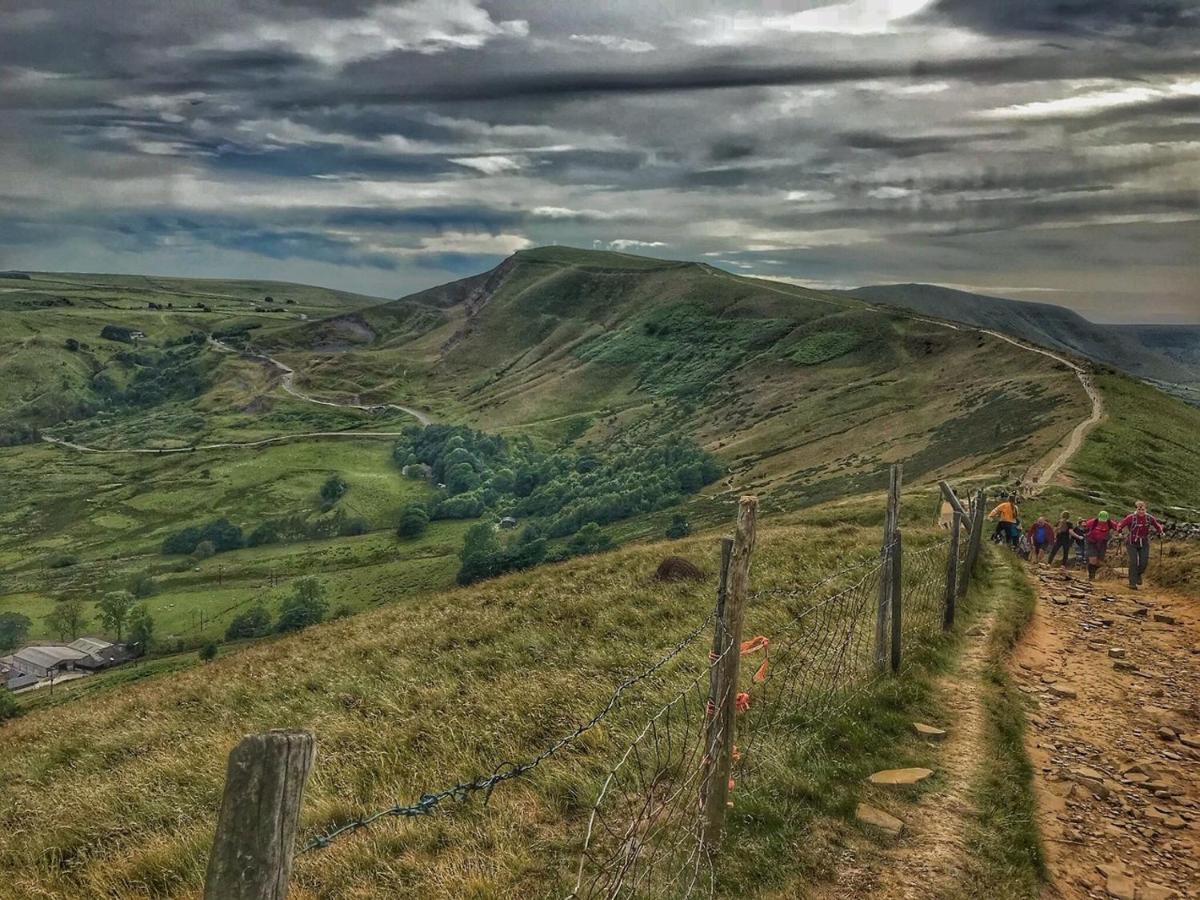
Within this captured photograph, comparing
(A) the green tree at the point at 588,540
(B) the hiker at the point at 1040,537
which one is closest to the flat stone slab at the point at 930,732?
(B) the hiker at the point at 1040,537

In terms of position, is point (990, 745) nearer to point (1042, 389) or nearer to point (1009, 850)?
point (1009, 850)

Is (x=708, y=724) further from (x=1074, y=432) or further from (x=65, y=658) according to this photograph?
(x=65, y=658)

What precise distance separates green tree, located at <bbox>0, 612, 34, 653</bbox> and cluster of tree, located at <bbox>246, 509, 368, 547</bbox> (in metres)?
41.6

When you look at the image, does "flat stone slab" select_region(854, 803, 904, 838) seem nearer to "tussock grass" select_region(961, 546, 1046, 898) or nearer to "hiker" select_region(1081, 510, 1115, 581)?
"tussock grass" select_region(961, 546, 1046, 898)

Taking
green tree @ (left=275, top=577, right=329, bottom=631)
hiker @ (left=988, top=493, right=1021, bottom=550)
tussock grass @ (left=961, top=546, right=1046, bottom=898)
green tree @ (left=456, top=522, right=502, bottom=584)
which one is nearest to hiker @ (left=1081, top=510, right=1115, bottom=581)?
hiker @ (left=988, top=493, right=1021, bottom=550)

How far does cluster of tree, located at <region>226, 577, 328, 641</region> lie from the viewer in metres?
97.6

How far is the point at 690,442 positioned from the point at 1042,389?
73.1 m

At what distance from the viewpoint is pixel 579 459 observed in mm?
162250

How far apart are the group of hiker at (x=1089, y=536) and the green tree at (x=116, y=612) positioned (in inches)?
4693

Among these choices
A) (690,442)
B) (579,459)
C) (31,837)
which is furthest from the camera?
(579,459)

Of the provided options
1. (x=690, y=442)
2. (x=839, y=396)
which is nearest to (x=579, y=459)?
(x=690, y=442)

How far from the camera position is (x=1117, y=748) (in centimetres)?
929

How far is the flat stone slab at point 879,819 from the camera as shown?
22.6 ft

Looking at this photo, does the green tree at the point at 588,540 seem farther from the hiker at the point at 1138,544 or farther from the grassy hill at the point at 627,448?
the hiker at the point at 1138,544
